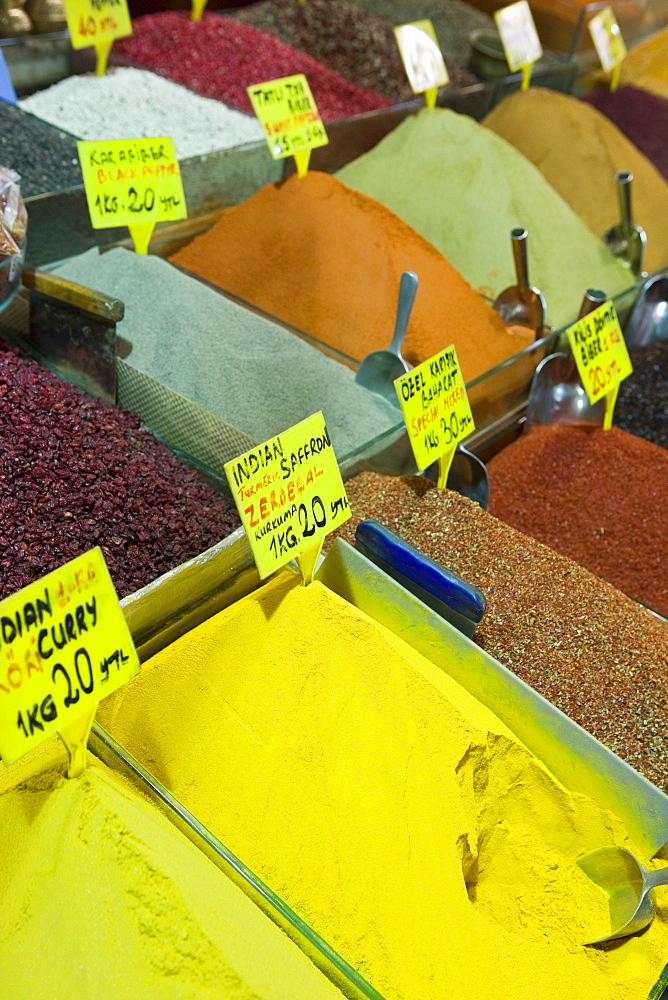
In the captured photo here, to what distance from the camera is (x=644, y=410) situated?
6.00 ft

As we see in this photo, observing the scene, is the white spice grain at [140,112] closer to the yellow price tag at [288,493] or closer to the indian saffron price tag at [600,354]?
the indian saffron price tag at [600,354]

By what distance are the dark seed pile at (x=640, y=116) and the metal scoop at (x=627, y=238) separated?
69 cm

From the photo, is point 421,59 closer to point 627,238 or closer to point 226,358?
point 627,238

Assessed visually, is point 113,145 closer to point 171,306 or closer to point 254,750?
point 171,306

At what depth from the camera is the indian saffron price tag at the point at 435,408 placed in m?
1.29

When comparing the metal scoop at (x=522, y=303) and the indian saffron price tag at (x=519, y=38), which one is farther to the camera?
the indian saffron price tag at (x=519, y=38)

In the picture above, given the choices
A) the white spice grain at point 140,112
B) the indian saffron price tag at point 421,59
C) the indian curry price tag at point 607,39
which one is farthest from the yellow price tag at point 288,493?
the indian curry price tag at point 607,39

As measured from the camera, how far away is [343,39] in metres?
2.73

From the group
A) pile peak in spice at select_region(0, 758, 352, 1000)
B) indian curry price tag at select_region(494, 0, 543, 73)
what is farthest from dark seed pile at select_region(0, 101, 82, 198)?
indian curry price tag at select_region(494, 0, 543, 73)

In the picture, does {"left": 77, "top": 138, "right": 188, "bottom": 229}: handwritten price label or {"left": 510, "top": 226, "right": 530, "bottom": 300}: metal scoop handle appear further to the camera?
{"left": 510, "top": 226, "right": 530, "bottom": 300}: metal scoop handle

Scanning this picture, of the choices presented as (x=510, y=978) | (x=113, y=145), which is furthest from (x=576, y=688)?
(x=113, y=145)

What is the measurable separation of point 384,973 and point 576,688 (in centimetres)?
44

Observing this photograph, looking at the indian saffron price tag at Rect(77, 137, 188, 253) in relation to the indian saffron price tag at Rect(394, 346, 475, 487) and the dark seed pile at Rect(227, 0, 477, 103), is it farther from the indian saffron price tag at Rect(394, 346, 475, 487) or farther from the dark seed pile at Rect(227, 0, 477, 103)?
the dark seed pile at Rect(227, 0, 477, 103)

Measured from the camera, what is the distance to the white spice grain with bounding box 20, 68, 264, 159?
2035mm
